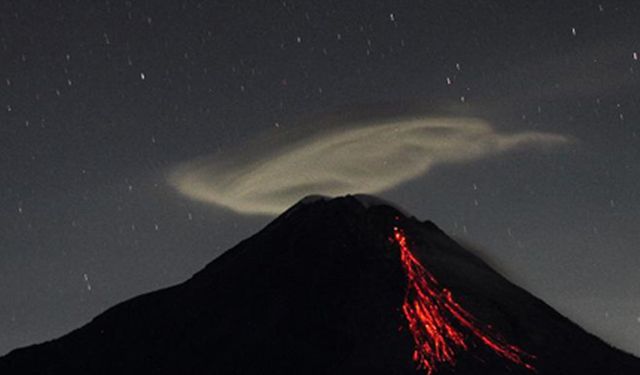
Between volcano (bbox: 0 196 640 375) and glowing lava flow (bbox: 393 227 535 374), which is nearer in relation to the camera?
glowing lava flow (bbox: 393 227 535 374)

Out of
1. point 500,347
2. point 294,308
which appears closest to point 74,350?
point 294,308

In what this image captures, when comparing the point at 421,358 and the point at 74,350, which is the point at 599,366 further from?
the point at 74,350

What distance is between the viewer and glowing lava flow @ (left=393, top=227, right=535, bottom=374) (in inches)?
2680

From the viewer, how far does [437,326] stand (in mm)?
74438

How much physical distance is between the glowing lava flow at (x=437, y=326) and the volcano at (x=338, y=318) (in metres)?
0.17

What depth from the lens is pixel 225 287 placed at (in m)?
94.9

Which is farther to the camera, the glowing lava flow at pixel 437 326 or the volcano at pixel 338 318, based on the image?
the volcano at pixel 338 318

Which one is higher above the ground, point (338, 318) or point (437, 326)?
point (338, 318)

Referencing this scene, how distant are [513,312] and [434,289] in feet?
27.2

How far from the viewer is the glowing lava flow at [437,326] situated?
6806 centimetres

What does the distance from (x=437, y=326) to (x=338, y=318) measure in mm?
10263

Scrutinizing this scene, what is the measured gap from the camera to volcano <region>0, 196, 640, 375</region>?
70.7 metres

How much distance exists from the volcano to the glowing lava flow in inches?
6.5

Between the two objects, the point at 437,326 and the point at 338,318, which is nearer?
the point at 437,326
